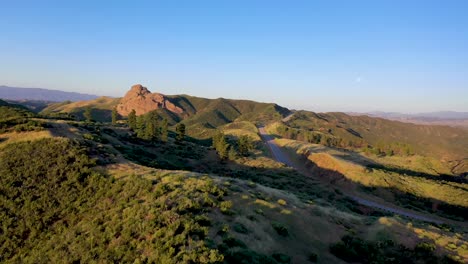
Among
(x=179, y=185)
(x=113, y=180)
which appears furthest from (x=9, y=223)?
(x=179, y=185)

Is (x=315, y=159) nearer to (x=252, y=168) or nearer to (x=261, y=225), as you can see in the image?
(x=252, y=168)

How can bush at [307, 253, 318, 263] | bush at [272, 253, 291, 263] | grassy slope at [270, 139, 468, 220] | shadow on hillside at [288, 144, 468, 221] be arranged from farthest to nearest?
grassy slope at [270, 139, 468, 220]
shadow on hillside at [288, 144, 468, 221]
bush at [307, 253, 318, 263]
bush at [272, 253, 291, 263]

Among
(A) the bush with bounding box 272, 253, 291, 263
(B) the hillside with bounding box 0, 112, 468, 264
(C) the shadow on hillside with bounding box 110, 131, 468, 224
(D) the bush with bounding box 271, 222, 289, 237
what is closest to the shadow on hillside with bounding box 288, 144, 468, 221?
(C) the shadow on hillside with bounding box 110, 131, 468, 224

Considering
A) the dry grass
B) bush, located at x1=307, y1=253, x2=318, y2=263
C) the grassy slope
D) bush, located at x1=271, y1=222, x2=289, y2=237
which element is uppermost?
bush, located at x1=271, y1=222, x2=289, y2=237

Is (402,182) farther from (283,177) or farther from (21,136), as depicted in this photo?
(21,136)

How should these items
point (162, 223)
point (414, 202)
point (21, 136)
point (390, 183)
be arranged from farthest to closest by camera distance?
1. point (390, 183)
2. point (414, 202)
3. point (21, 136)
4. point (162, 223)

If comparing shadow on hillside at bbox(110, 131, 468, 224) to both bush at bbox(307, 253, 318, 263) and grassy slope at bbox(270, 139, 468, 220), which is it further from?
bush at bbox(307, 253, 318, 263)

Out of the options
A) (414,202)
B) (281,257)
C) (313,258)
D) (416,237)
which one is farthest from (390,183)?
(281,257)

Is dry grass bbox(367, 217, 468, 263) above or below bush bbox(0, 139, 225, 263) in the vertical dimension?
below

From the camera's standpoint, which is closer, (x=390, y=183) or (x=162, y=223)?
(x=162, y=223)

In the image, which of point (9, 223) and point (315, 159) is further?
point (315, 159)

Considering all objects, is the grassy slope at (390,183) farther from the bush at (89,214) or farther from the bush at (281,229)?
the bush at (89,214)
